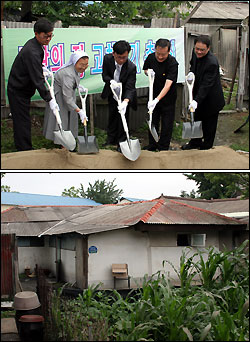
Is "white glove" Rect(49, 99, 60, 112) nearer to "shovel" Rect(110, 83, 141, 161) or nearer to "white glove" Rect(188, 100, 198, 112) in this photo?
"shovel" Rect(110, 83, 141, 161)

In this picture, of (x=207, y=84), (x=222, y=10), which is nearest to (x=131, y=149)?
(x=207, y=84)

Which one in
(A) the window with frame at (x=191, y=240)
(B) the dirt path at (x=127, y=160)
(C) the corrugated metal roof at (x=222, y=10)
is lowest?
(A) the window with frame at (x=191, y=240)

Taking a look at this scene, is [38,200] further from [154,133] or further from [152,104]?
[152,104]

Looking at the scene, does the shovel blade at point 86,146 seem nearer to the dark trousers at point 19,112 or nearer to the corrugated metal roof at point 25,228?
the dark trousers at point 19,112

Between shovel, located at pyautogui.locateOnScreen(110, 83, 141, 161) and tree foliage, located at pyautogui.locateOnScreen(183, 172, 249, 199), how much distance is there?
56 centimetres

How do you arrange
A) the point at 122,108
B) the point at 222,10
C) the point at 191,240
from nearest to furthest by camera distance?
1. the point at 122,108
2. the point at 222,10
3. the point at 191,240

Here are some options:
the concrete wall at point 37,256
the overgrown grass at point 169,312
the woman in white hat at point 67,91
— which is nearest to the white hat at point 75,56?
the woman in white hat at point 67,91

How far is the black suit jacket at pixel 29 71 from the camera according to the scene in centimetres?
248

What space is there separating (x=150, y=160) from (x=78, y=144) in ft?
1.31

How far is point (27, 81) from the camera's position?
257 centimetres

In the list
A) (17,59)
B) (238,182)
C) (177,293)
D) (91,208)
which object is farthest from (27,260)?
(238,182)

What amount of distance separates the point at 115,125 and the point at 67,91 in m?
0.33

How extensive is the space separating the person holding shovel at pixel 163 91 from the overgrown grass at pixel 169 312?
2.62 ft

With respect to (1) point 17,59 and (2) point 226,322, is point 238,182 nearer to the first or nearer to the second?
(2) point 226,322
